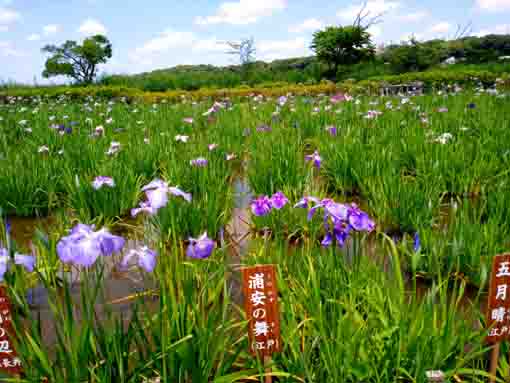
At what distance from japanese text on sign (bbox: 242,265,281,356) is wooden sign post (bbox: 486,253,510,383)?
0.65 metres

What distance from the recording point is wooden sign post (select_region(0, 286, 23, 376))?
1.07m

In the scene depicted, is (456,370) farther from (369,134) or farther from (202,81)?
(202,81)

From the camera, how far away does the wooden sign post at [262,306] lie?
42.4 inches

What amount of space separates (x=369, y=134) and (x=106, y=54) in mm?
37540

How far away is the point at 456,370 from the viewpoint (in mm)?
1149

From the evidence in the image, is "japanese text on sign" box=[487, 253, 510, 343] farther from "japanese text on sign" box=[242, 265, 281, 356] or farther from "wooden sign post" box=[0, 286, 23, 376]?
"wooden sign post" box=[0, 286, 23, 376]

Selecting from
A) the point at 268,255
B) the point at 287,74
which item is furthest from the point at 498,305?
A: the point at 287,74

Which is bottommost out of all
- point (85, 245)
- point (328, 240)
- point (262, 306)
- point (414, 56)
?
point (262, 306)

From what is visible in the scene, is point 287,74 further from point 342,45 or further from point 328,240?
point 328,240

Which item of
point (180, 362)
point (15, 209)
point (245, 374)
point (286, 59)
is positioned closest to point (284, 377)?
point (245, 374)

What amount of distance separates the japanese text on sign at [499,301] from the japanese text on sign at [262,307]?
25.8 inches

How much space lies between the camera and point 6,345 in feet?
3.61

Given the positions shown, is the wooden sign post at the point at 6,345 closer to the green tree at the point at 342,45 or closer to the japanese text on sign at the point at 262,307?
the japanese text on sign at the point at 262,307

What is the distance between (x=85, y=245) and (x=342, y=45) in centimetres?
2439
